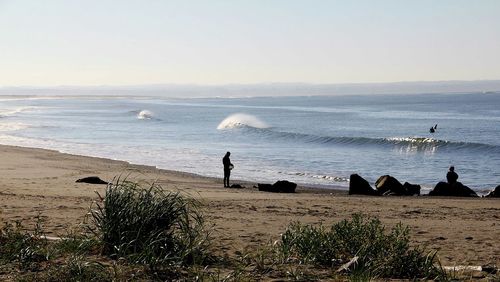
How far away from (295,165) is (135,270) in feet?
79.9

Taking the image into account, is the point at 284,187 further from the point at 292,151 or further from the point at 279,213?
the point at 292,151

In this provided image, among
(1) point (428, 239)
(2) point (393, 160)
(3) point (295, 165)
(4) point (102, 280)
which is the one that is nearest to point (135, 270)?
(4) point (102, 280)

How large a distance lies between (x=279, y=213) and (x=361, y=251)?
5.45 meters

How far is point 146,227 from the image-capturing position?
324 inches

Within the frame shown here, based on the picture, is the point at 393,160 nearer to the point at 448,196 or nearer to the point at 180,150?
the point at 180,150

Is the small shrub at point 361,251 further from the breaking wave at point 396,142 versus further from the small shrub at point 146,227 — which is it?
the breaking wave at point 396,142

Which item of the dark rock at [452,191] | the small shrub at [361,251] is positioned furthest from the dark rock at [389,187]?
the small shrub at [361,251]

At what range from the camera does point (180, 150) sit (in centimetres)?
3766

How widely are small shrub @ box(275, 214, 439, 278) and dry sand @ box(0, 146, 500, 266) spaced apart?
0.90 metres

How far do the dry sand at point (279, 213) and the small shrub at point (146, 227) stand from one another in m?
0.78

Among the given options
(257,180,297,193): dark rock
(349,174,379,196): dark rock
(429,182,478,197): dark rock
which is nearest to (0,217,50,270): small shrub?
(257,180,297,193): dark rock

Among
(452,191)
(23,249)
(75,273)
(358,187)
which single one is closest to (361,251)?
(75,273)

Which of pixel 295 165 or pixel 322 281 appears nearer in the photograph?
pixel 322 281

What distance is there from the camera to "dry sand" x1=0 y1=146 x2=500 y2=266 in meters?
9.87
